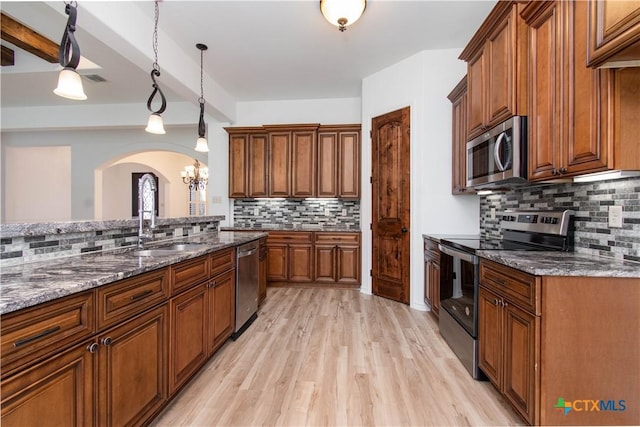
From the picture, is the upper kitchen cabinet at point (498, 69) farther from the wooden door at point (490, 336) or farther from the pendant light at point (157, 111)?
the pendant light at point (157, 111)

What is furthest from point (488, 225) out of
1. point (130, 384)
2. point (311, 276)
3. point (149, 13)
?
point (149, 13)

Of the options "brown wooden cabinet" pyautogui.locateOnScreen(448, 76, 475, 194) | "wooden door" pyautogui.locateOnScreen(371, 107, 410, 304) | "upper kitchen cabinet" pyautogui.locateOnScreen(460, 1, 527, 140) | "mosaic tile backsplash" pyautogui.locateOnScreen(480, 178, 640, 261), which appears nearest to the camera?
"mosaic tile backsplash" pyautogui.locateOnScreen(480, 178, 640, 261)

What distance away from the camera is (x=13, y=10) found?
107 inches

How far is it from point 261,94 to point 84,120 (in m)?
3.51

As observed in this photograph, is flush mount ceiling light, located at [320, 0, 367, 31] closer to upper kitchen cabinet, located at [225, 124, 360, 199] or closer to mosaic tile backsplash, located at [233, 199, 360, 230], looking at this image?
upper kitchen cabinet, located at [225, 124, 360, 199]

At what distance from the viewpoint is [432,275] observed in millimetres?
3033

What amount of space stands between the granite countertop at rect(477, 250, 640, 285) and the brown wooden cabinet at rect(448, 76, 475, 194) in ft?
4.11

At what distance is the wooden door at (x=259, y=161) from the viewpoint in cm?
473

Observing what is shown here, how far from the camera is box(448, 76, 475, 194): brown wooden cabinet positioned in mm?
2979

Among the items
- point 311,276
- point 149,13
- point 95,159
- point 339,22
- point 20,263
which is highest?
point 149,13

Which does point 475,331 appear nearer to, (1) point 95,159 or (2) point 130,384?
(2) point 130,384

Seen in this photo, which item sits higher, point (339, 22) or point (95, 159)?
point (339, 22)

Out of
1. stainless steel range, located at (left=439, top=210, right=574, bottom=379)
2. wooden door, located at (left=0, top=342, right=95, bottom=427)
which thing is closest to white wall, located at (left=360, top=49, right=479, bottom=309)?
stainless steel range, located at (left=439, top=210, right=574, bottom=379)

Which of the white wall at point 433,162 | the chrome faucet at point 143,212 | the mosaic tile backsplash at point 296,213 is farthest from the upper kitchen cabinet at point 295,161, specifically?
the chrome faucet at point 143,212
